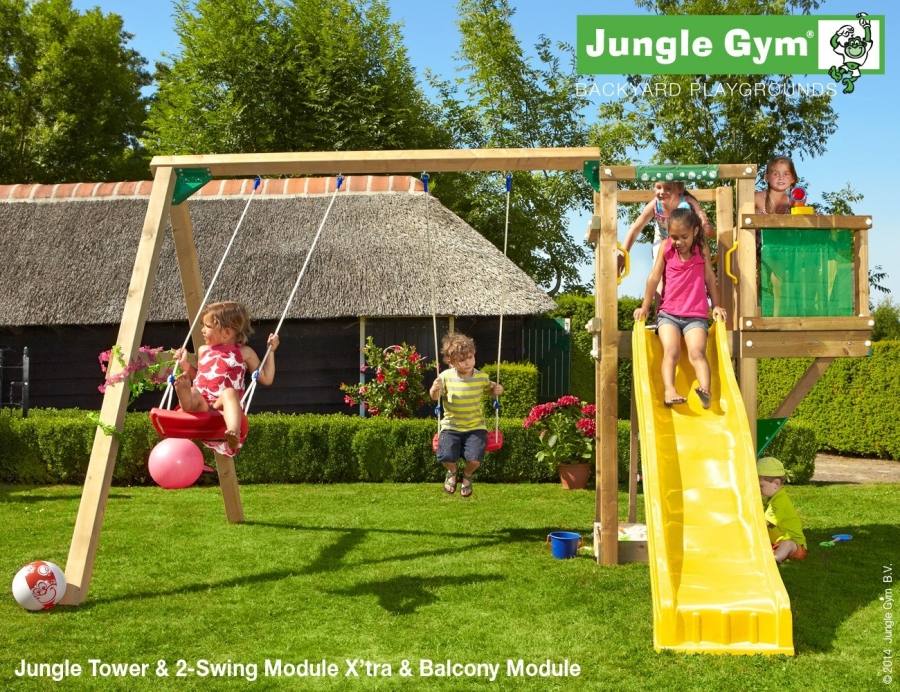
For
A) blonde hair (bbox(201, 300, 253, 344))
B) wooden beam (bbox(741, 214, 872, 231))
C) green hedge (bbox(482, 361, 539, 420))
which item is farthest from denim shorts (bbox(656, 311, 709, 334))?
green hedge (bbox(482, 361, 539, 420))

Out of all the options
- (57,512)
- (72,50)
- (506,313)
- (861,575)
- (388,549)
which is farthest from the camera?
(72,50)

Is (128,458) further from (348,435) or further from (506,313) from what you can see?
(506,313)

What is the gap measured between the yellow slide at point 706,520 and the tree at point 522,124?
21805 mm

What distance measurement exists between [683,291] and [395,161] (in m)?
2.46

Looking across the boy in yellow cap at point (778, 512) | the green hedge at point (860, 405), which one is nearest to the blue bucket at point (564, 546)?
the boy in yellow cap at point (778, 512)

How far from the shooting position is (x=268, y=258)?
1711 cm

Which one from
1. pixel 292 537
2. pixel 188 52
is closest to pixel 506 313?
pixel 292 537

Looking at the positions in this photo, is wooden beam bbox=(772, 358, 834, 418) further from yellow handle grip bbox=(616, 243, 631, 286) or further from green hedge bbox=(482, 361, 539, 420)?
green hedge bbox=(482, 361, 539, 420)

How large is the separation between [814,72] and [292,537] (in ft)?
31.4

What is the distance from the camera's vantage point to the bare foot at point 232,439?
648cm

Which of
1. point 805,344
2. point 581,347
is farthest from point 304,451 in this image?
point 581,347

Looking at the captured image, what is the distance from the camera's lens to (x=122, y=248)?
17359mm

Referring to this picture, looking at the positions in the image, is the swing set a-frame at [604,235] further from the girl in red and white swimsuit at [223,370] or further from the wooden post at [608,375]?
the girl in red and white swimsuit at [223,370]

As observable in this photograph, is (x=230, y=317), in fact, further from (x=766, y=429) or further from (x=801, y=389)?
(x=801, y=389)
